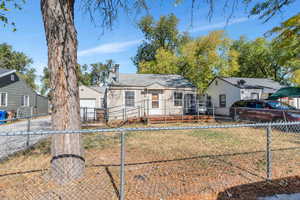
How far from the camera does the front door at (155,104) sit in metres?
15.6

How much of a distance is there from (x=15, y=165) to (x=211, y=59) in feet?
75.2

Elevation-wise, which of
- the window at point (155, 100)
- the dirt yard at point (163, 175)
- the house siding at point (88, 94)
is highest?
the house siding at point (88, 94)

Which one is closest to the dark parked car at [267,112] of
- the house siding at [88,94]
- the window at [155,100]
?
the window at [155,100]

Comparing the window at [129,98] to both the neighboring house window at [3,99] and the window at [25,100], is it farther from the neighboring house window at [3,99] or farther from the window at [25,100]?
the window at [25,100]

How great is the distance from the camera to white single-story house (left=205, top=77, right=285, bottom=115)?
1823cm

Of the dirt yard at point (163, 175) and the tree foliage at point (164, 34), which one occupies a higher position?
the tree foliage at point (164, 34)

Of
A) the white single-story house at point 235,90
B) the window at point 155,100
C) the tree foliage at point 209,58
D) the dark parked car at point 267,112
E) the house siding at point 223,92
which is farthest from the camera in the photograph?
the tree foliage at point 209,58

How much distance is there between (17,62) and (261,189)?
43.8 metres

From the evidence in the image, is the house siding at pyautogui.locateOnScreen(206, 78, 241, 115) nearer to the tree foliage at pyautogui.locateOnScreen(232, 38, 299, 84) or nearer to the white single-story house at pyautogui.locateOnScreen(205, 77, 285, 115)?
the white single-story house at pyautogui.locateOnScreen(205, 77, 285, 115)

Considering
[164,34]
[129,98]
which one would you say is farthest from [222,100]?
[164,34]

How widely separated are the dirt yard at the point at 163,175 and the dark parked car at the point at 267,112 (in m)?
4.45

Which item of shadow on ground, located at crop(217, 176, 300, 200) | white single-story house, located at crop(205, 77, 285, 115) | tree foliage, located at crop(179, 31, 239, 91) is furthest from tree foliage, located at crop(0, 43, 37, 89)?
shadow on ground, located at crop(217, 176, 300, 200)

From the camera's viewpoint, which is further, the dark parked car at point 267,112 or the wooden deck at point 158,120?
the wooden deck at point 158,120

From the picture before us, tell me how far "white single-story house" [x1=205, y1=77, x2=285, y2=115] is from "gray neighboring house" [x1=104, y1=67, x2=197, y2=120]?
5119 mm
